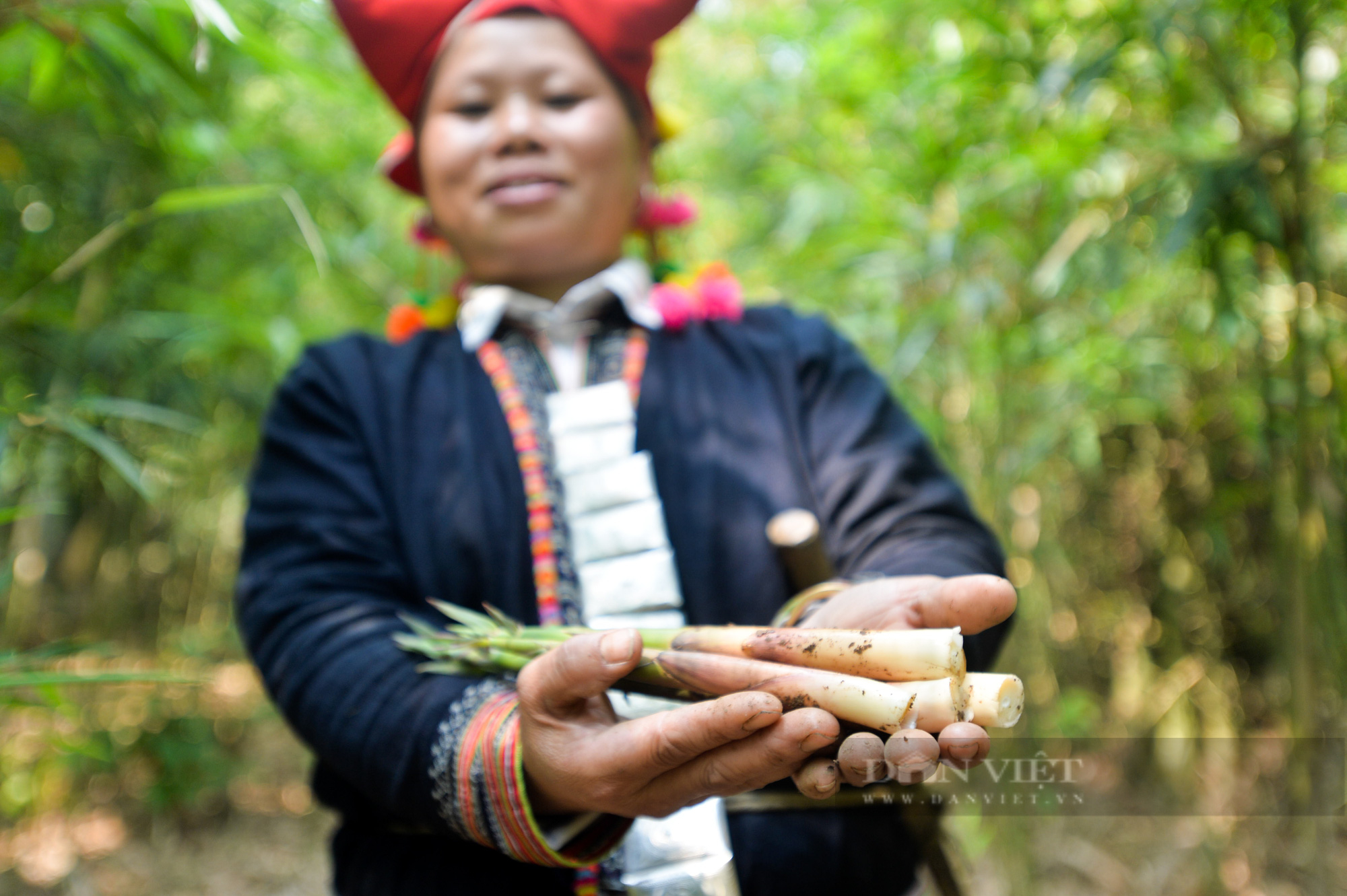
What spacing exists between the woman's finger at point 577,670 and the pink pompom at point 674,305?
60 cm

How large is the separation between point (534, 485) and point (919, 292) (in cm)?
113

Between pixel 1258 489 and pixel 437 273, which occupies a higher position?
pixel 437 273

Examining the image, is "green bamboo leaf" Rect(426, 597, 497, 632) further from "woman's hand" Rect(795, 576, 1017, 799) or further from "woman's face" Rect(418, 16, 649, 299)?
"woman's face" Rect(418, 16, 649, 299)

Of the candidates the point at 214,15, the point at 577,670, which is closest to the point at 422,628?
the point at 577,670

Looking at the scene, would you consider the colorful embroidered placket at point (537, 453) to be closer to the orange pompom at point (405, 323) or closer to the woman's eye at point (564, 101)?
the orange pompom at point (405, 323)

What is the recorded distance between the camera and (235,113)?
6.89 ft

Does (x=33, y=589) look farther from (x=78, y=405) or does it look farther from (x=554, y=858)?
(x=554, y=858)

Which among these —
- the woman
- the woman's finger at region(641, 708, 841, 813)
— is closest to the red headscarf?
the woman

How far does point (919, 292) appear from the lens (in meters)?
1.87

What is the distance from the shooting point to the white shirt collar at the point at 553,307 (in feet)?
3.80

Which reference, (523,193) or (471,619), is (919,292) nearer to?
(523,193)

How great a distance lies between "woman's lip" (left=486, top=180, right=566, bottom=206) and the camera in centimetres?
111

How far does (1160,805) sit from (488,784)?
7.46 feet

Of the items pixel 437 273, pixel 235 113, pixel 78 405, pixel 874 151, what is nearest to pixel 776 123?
pixel 874 151
